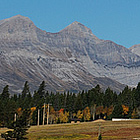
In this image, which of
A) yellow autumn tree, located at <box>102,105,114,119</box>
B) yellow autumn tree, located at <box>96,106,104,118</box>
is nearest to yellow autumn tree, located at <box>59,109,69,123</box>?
yellow autumn tree, located at <box>96,106,104,118</box>

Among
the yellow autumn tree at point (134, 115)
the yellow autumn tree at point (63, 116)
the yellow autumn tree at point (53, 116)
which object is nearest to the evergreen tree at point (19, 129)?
the yellow autumn tree at point (134, 115)

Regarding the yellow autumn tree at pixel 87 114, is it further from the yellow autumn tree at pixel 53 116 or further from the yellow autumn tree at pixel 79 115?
the yellow autumn tree at pixel 53 116

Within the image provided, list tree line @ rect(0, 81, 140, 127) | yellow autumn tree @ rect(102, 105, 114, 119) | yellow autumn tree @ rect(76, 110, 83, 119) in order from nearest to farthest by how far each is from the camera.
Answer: tree line @ rect(0, 81, 140, 127) < yellow autumn tree @ rect(102, 105, 114, 119) < yellow autumn tree @ rect(76, 110, 83, 119)

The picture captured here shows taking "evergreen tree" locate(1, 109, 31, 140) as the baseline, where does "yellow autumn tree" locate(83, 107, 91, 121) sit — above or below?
above

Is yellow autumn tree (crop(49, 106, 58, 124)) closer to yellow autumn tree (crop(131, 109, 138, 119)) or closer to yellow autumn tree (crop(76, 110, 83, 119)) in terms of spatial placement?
yellow autumn tree (crop(76, 110, 83, 119))

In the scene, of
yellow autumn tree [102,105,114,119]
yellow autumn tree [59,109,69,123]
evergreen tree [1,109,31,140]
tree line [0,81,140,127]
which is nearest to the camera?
evergreen tree [1,109,31,140]

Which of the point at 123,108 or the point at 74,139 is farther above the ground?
the point at 123,108

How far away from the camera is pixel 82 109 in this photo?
7279 inches

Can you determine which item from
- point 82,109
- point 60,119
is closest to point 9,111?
point 60,119

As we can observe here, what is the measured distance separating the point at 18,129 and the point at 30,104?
382 ft

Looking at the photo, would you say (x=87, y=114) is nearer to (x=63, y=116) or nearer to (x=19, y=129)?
(x=63, y=116)

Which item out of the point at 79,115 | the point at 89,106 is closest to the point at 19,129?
the point at 79,115

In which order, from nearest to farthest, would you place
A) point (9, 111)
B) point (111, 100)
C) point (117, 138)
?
point (117, 138)
point (9, 111)
point (111, 100)

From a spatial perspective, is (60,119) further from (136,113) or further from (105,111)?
(136,113)
